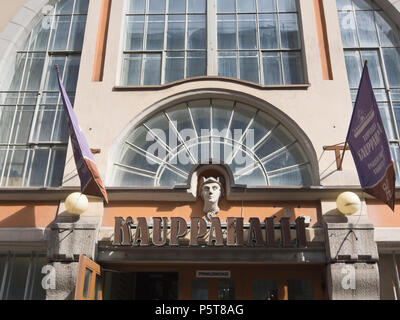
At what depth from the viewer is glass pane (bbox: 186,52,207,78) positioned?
1261 centimetres

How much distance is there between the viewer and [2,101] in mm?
12633

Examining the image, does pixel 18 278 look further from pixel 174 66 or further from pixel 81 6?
pixel 81 6

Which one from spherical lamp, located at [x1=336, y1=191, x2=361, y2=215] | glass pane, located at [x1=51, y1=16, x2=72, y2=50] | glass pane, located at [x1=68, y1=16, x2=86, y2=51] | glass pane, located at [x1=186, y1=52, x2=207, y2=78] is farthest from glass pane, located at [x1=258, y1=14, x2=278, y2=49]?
glass pane, located at [x1=51, y1=16, x2=72, y2=50]

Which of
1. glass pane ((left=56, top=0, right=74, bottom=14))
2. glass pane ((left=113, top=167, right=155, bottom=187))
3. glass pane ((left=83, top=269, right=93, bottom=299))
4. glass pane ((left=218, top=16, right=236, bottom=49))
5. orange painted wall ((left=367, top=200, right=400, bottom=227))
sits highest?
glass pane ((left=56, top=0, right=74, bottom=14))

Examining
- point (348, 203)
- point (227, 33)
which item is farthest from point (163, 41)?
point (348, 203)

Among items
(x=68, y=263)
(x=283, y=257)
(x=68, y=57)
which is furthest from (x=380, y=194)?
(x=68, y=57)

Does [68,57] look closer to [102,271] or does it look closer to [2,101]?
[2,101]

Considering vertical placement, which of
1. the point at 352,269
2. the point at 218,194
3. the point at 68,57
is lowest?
the point at 352,269

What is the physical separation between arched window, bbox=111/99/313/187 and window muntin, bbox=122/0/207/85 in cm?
Result: 129

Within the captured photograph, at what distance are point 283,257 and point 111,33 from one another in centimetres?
831

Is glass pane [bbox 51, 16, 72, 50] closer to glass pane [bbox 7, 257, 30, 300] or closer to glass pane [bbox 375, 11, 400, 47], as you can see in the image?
glass pane [bbox 7, 257, 30, 300]

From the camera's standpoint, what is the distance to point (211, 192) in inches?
416

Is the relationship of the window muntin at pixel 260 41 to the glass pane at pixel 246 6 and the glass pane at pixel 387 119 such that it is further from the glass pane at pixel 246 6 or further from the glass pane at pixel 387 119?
the glass pane at pixel 387 119

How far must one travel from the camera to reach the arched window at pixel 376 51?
1213 cm
